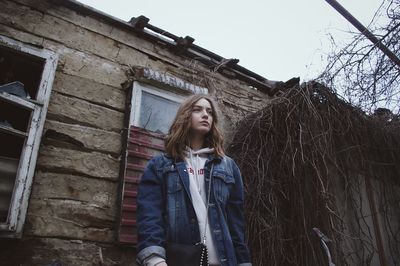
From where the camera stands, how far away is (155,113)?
11.3 ft

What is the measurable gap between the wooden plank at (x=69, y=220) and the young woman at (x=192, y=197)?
1.02 metres

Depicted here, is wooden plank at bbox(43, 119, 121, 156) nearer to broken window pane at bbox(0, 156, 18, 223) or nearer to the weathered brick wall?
the weathered brick wall

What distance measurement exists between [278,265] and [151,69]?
97.6 inches

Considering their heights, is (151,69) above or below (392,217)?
above

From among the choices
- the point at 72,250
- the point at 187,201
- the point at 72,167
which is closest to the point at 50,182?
the point at 72,167

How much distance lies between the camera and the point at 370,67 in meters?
4.61

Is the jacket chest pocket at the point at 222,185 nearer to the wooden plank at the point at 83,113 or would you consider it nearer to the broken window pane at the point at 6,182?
the wooden plank at the point at 83,113

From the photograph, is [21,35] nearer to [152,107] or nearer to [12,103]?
[12,103]

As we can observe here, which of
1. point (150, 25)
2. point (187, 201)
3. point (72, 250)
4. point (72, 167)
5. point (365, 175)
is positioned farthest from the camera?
point (365, 175)

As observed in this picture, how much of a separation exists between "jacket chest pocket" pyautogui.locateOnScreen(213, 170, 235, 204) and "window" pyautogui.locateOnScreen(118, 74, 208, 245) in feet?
3.63

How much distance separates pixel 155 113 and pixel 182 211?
1781mm

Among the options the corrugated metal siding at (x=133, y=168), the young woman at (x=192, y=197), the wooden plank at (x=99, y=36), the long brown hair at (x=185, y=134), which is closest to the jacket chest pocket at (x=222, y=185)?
the young woman at (x=192, y=197)

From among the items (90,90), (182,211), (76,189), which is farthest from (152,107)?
(182,211)

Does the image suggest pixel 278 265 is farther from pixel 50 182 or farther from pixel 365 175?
pixel 50 182
